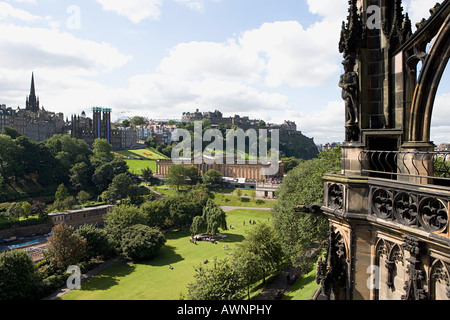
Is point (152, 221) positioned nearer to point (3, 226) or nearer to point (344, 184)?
point (3, 226)

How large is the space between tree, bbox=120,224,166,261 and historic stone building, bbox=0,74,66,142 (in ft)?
347

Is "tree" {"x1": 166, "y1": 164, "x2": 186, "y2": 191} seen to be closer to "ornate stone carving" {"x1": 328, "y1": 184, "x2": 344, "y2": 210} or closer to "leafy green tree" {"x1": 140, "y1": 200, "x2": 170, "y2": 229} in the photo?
"leafy green tree" {"x1": 140, "y1": 200, "x2": 170, "y2": 229}

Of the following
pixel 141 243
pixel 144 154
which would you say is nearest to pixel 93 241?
pixel 141 243

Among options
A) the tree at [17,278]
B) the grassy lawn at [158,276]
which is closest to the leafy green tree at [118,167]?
the grassy lawn at [158,276]

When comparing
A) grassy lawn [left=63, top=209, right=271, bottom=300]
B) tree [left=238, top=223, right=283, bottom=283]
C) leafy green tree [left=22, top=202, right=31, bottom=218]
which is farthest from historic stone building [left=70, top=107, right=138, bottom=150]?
tree [left=238, top=223, right=283, bottom=283]

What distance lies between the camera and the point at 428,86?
6.40m

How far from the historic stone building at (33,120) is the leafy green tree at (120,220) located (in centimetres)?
9764

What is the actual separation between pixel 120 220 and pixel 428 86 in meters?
49.1

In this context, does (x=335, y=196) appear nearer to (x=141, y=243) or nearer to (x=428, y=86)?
(x=428, y=86)

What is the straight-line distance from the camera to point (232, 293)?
942 inches

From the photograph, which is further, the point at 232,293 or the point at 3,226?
the point at 3,226

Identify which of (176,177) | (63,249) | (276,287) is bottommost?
(276,287)
